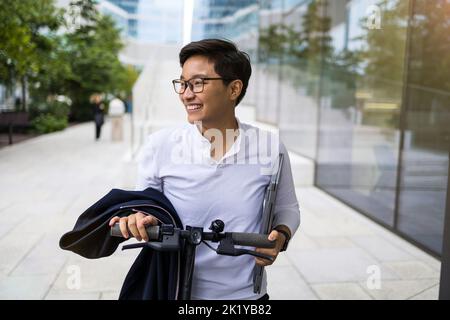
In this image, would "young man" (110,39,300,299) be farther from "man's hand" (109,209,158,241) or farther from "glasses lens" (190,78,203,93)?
"man's hand" (109,209,158,241)

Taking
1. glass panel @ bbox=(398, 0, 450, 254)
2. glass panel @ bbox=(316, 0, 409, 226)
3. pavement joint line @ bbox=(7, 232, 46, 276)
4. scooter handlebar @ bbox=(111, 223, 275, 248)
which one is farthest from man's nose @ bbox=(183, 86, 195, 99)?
glass panel @ bbox=(316, 0, 409, 226)

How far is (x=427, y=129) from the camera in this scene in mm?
5121

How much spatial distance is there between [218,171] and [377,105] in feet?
17.0

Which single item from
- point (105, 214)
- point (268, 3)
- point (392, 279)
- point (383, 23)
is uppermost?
point (268, 3)

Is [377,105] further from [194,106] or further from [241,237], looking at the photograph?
[241,237]

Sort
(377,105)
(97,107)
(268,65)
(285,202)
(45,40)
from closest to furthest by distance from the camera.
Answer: (285,202) < (45,40) < (97,107) < (377,105) < (268,65)

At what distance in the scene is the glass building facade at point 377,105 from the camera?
494 cm

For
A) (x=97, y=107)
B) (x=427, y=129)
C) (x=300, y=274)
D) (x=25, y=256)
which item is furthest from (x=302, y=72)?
(x=25, y=256)

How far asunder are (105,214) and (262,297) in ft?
2.01

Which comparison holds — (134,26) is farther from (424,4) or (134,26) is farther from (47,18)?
(424,4)

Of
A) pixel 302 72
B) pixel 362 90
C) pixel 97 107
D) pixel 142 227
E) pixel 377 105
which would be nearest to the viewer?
pixel 142 227

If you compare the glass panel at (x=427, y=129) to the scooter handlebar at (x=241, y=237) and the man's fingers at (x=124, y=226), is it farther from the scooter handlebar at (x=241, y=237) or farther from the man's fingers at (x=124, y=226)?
the man's fingers at (x=124, y=226)

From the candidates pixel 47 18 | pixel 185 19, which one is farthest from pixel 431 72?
pixel 47 18

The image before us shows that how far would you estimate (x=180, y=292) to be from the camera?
A: 4.64ft
